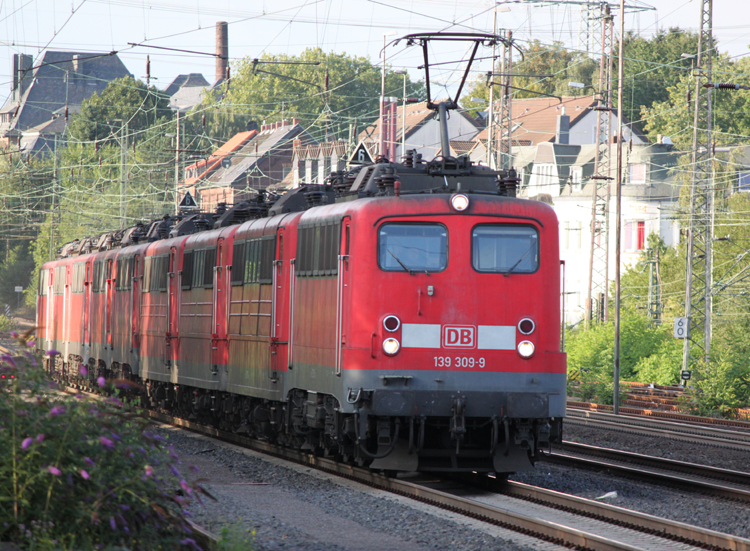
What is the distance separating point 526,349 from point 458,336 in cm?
81

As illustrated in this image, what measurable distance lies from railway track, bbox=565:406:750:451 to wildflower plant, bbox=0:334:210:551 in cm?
1397

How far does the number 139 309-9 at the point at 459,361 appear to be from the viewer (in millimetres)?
12719

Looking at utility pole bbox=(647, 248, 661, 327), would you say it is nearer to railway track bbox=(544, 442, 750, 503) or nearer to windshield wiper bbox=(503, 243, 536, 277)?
railway track bbox=(544, 442, 750, 503)

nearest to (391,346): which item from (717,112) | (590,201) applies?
(590,201)

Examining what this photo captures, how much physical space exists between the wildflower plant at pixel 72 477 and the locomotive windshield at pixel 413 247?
5.75 meters

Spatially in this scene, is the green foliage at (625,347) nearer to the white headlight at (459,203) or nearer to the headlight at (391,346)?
the white headlight at (459,203)

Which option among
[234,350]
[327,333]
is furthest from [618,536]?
[234,350]

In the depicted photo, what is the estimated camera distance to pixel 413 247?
13.0 meters

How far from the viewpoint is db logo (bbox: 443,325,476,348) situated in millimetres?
12812

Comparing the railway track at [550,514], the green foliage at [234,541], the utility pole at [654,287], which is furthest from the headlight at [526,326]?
the utility pole at [654,287]

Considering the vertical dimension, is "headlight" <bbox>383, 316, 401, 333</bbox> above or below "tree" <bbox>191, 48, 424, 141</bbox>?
below

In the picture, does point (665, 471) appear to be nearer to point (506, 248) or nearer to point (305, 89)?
point (506, 248)

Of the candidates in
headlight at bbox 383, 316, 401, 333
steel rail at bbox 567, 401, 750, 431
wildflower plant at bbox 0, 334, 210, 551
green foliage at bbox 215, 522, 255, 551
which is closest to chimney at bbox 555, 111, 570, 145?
steel rail at bbox 567, 401, 750, 431

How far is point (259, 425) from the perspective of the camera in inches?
691
